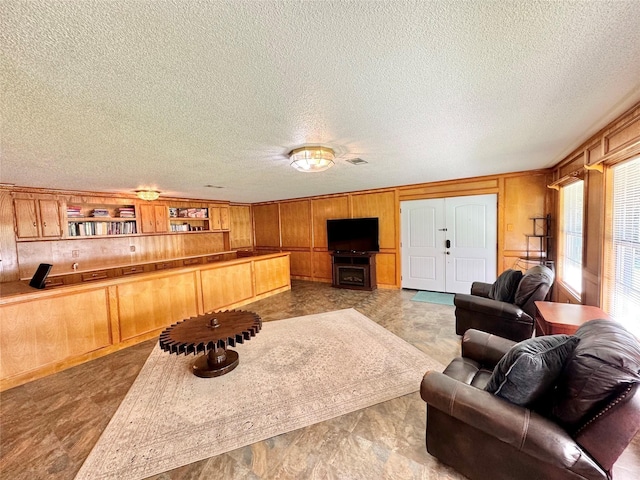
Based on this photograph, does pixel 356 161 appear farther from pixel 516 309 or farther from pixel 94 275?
pixel 94 275

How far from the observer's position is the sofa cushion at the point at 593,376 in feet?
3.49

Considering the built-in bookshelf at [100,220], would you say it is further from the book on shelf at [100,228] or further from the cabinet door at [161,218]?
the cabinet door at [161,218]

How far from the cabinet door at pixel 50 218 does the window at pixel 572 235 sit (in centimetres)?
770

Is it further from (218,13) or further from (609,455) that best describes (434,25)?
(609,455)

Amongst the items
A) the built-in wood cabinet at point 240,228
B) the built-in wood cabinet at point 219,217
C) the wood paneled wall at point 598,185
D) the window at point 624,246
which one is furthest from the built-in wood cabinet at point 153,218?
the window at point 624,246

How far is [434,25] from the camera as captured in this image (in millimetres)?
1040

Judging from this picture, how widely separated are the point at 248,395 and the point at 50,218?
15.4 feet

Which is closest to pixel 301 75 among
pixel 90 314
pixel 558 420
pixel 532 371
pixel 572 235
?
pixel 532 371

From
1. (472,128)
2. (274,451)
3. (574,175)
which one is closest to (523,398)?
(274,451)

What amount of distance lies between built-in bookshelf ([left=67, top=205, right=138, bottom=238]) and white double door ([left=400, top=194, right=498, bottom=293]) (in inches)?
227

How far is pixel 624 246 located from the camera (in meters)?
2.19

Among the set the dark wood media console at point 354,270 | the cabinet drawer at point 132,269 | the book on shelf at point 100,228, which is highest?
the book on shelf at point 100,228

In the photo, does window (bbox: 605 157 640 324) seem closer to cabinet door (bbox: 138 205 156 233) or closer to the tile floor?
the tile floor

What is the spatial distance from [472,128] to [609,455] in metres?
2.22
